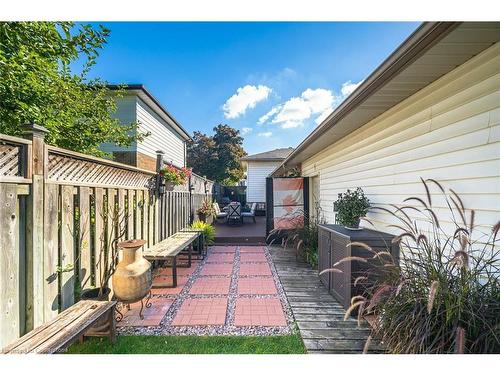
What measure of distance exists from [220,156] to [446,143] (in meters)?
23.0

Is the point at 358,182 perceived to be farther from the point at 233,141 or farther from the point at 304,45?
the point at 233,141

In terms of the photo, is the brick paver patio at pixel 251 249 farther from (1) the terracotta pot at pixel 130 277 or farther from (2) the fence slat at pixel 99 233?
(2) the fence slat at pixel 99 233

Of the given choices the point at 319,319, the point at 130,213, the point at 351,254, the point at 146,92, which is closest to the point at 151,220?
the point at 130,213

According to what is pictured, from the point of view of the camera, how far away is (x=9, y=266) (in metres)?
1.87

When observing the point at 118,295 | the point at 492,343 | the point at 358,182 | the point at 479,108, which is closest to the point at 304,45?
the point at 358,182

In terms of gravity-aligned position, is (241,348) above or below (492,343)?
below

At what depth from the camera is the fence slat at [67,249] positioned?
2.44 m

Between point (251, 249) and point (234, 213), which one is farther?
point (234, 213)

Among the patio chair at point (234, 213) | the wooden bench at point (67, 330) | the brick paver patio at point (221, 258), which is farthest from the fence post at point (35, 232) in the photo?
the patio chair at point (234, 213)

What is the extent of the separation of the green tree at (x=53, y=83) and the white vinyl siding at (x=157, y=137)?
6.32 feet

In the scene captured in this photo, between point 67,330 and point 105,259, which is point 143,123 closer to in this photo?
point 105,259
